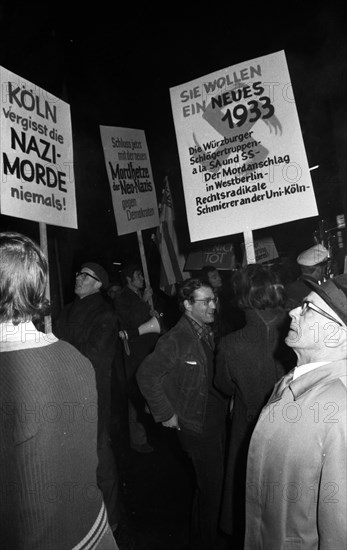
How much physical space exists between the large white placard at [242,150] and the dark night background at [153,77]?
417cm

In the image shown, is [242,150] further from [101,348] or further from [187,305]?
[101,348]

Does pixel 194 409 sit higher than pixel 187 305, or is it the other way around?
pixel 187 305

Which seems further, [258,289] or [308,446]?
[258,289]

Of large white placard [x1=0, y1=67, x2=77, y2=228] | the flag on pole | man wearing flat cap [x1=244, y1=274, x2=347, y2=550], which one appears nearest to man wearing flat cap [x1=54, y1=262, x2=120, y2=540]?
large white placard [x1=0, y1=67, x2=77, y2=228]

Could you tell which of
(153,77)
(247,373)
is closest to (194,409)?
(247,373)

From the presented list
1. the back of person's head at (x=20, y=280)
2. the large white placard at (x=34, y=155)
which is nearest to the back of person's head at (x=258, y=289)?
the large white placard at (x=34, y=155)

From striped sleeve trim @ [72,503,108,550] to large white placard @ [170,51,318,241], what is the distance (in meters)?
2.03

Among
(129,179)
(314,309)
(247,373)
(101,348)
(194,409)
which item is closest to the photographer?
(314,309)

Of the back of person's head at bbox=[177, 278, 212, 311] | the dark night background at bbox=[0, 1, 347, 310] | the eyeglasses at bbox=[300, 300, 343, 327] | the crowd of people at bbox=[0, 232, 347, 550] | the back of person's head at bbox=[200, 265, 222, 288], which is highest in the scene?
the dark night background at bbox=[0, 1, 347, 310]

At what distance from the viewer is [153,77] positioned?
1105cm

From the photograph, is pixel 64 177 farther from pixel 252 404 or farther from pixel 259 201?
pixel 252 404

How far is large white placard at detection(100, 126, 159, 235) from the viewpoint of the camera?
507 cm

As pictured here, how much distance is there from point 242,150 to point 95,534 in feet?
8.37

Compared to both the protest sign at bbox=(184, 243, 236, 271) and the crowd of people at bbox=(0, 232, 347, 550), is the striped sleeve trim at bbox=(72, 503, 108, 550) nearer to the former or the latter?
the crowd of people at bbox=(0, 232, 347, 550)
